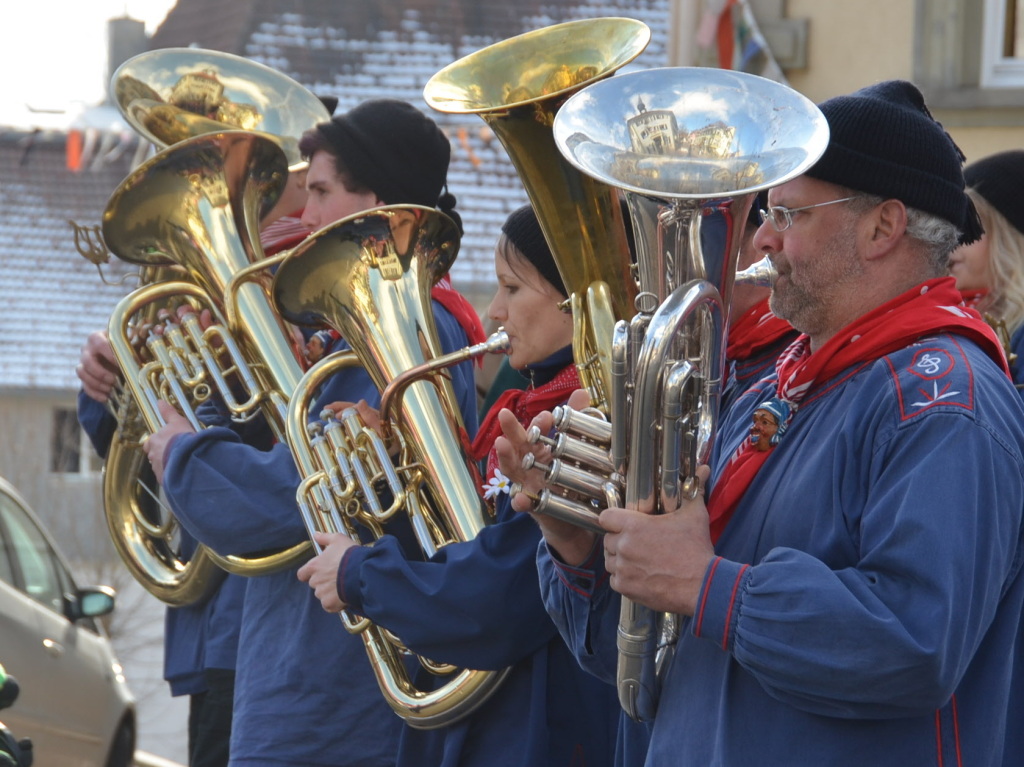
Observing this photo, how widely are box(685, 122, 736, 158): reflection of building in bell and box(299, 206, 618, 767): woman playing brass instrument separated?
0.88 metres

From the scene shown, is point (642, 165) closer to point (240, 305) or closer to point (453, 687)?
point (453, 687)

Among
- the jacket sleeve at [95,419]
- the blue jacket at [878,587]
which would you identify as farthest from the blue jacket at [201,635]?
the blue jacket at [878,587]

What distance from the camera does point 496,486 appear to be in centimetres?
306

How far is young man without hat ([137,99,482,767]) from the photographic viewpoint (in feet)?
11.3

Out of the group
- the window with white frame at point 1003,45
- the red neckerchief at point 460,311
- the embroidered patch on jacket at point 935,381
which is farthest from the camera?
the window with white frame at point 1003,45

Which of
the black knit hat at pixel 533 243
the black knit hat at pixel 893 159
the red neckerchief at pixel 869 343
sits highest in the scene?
the black knit hat at pixel 893 159

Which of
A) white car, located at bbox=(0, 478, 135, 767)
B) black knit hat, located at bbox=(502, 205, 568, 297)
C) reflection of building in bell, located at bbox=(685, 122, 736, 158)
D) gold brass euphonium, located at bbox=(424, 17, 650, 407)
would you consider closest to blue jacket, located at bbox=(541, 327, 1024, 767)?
reflection of building in bell, located at bbox=(685, 122, 736, 158)

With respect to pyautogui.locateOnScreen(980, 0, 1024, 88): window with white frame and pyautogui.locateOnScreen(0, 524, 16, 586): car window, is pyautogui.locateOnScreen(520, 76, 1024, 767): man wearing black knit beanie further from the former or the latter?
pyautogui.locateOnScreen(980, 0, 1024, 88): window with white frame

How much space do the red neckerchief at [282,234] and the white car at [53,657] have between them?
2.15 metres

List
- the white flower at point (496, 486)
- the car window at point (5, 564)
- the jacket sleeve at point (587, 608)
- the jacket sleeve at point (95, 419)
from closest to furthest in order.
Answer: the jacket sleeve at point (587, 608)
the white flower at point (496, 486)
the jacket sleeve at point (95, 419)
the car window at point (5, 564)

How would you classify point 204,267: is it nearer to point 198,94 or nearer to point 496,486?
point 198,94

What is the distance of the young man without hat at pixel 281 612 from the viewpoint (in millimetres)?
3434

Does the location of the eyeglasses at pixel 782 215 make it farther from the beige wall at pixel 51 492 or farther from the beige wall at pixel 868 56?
the beige wall at pixel 51 492

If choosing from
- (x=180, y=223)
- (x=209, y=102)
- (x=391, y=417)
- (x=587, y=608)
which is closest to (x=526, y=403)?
(x=391, y=417)
